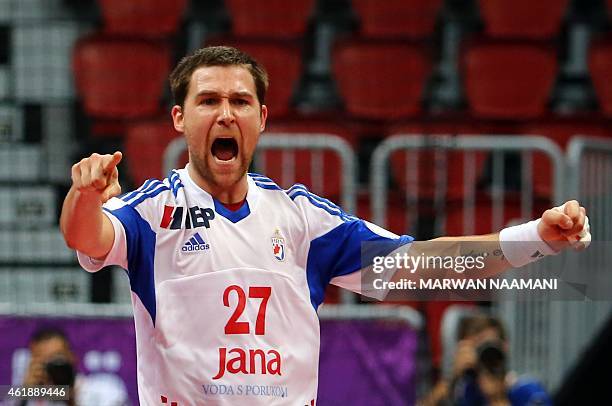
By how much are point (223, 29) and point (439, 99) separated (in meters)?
1.79

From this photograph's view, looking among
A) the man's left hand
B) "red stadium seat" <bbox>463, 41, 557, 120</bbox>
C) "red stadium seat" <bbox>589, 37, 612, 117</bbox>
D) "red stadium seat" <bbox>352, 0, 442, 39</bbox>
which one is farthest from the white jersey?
"red stadium seat" <bbox>589, 37, 612, 117</bbox>

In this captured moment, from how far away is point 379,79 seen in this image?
916cm

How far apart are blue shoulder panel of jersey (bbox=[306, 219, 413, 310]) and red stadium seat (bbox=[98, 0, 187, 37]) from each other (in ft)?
19.1

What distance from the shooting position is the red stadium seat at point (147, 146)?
27.3 ft

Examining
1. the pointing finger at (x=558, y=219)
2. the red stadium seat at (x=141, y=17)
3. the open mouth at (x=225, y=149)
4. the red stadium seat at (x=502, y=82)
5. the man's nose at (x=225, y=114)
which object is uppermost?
the red stadium seat at (x=141, y=17)

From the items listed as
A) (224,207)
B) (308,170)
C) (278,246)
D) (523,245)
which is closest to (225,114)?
(224,207)

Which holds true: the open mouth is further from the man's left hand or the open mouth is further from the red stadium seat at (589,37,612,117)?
the red stadium seat at (589,37,612,117)

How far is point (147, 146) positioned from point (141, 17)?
133 centimetres

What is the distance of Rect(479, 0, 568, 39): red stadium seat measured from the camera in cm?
950

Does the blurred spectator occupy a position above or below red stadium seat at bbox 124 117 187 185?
below

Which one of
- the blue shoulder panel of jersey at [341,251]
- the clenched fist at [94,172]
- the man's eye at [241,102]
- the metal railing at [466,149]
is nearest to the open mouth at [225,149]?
the man's eye at [241,102]

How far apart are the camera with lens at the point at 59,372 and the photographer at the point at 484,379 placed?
6.43 ft

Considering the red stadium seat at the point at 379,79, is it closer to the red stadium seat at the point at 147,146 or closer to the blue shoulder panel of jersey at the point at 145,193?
the red stadium seat at the point at 147,146

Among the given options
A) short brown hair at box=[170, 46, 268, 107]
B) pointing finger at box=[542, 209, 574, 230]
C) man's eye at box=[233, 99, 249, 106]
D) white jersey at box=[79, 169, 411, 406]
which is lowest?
white jersey at box=[79, 169, 411, 406]
